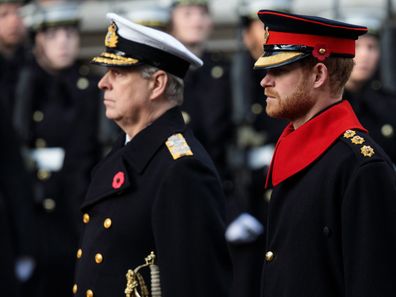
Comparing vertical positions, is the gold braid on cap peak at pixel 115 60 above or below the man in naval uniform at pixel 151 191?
above

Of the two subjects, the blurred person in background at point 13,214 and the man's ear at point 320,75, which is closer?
the man's ear at point 320,75

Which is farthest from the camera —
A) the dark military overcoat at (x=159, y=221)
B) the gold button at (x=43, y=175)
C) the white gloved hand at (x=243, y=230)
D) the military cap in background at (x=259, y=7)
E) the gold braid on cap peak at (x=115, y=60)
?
the gold button at (x=43, y=175)

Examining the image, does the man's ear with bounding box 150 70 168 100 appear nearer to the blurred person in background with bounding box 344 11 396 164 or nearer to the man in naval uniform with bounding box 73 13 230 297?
the man in naval uniform with bounding box 73 13 230 297

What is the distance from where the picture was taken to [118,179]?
4914 millimetres

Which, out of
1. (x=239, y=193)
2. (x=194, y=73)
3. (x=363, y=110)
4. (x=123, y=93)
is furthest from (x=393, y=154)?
(x=123, y=93)

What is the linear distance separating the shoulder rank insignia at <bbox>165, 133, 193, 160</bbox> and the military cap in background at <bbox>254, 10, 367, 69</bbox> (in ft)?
2.04

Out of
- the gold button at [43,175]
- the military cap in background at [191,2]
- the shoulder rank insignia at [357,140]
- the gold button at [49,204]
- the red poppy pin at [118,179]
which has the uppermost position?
the military cap in background at [191,2]

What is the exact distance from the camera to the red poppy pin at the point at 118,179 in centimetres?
489

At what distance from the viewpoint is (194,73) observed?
27.4 ft

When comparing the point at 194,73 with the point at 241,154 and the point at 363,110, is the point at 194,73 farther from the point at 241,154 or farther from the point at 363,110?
the point at 363,110

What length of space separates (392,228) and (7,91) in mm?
5751

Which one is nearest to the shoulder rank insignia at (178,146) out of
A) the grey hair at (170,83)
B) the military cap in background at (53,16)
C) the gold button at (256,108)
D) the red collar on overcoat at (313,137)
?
the grey hair at (170,83)

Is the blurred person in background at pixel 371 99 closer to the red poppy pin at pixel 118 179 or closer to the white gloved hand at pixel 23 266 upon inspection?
the white gloved hand at pixel 23 266

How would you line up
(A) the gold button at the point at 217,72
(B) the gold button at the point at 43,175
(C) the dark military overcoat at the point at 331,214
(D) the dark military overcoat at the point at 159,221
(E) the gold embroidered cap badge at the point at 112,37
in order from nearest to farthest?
(C) the dark military overcoat at the point at 331,214, (D) the dark military overcoat at the point at 159,221, (E) the gold embroidered cap badge at the point at 112,37, (A) the gold button at the point at 217,72, (B) the gold button at the point at 43,175
